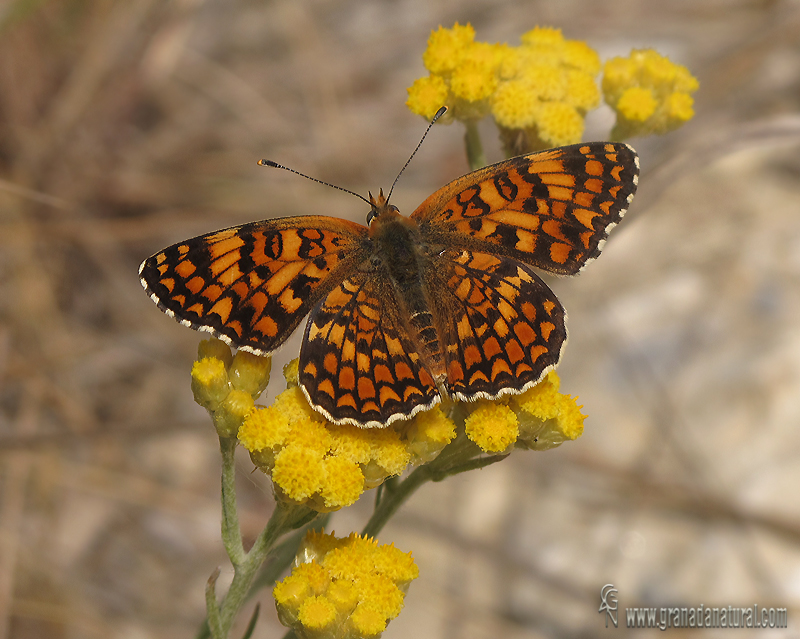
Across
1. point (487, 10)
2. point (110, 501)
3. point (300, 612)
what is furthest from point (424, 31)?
point (300, 612)

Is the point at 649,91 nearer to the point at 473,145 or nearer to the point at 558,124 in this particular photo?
the point at 558,124

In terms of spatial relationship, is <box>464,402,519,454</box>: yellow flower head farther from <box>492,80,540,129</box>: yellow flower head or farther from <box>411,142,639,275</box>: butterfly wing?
<box>492,80,540,129</box>: yellow flower head

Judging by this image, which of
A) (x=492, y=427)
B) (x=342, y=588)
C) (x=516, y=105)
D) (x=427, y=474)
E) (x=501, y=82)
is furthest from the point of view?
(x=501, y=82)

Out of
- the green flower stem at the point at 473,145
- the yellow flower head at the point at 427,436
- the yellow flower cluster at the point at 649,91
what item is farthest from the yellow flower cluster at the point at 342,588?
the yellow flower cluster at the point at 649,91

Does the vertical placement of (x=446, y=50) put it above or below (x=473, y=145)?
above

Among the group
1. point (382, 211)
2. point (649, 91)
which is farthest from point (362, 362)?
point (649, 91)

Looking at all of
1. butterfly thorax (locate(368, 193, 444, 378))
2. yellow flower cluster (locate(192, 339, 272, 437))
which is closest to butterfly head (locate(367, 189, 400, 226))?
butterfly thorax (locate(368, 193, 444, 378))

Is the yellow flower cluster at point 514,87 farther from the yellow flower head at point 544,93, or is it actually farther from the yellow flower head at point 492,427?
the yellow flower head at point 492,427
